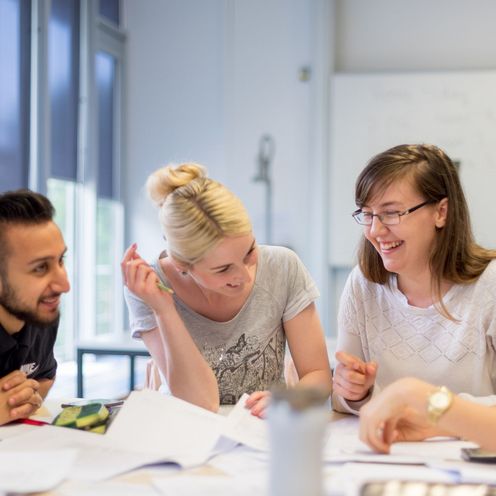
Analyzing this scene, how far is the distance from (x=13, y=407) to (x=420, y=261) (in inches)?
37.6

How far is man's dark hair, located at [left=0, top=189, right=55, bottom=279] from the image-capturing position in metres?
1.54

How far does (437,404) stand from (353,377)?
0.33 m

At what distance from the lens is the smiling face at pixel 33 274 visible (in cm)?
153

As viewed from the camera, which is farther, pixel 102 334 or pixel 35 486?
pixel 102 334

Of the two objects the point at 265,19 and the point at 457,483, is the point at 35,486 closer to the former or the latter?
the point at 457,483

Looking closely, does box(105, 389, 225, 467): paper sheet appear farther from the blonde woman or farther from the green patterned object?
the blonde woman

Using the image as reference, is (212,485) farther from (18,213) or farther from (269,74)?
(269,74)

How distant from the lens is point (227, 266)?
168cm

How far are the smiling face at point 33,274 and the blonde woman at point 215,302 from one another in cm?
21

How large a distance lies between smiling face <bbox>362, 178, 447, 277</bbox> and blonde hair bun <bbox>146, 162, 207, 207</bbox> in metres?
0.42

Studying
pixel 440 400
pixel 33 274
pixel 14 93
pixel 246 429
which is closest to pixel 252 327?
pixel 246 429

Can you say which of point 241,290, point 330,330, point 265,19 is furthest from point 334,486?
point 265,19

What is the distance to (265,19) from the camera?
5.21 metres

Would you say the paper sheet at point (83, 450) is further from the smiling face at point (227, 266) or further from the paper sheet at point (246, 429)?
the smiling face at point (227, 266)
